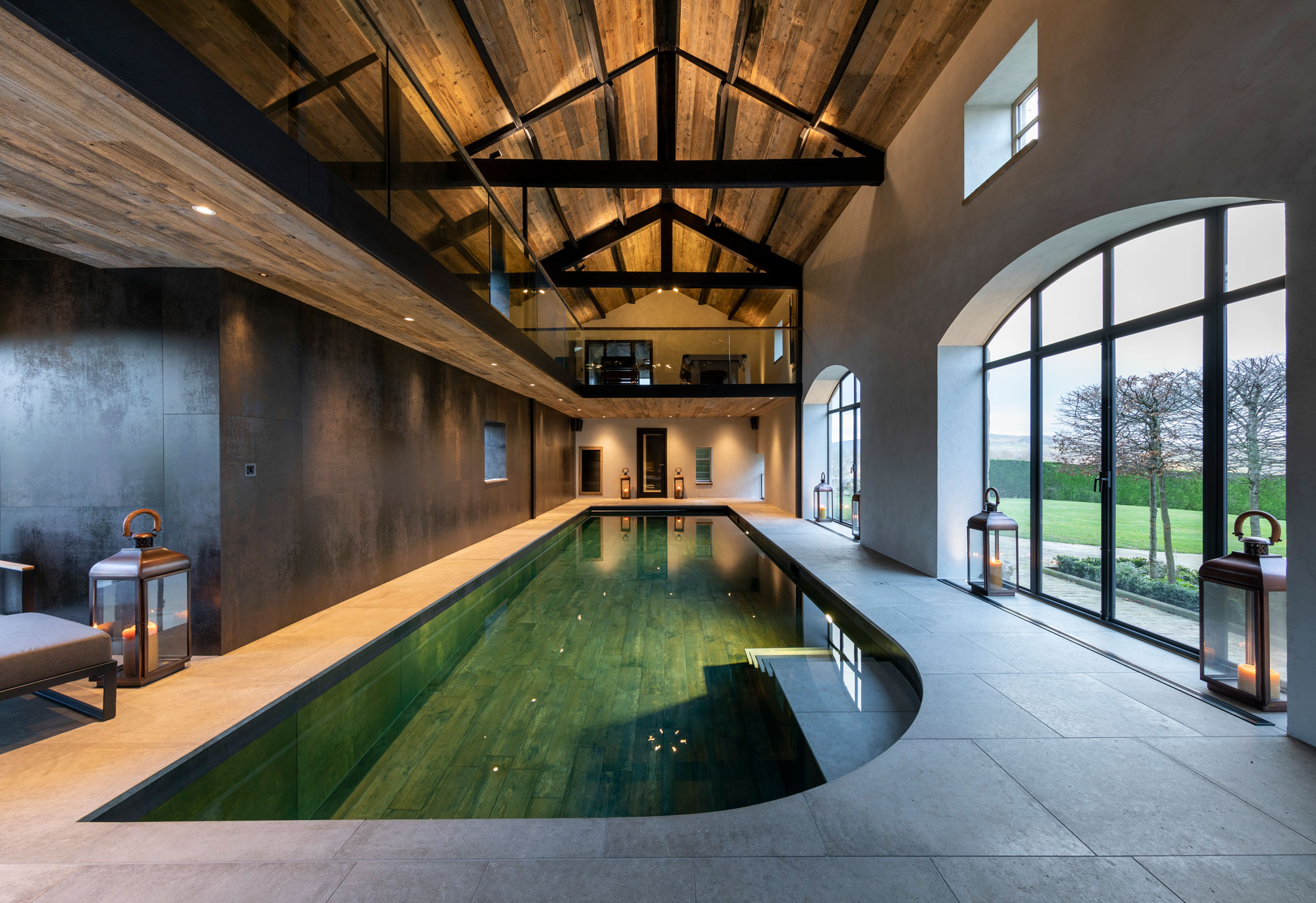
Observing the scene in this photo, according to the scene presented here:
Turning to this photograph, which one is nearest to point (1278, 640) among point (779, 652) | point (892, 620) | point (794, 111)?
point (892, 620)

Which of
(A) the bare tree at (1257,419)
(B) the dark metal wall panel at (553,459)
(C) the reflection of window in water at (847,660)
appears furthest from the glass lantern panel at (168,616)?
(B) the dark metal wall panel at (553,459)

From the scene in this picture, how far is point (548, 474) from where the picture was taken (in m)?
13.5

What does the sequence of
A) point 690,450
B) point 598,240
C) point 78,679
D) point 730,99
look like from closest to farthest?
point 78,679 → point 730,99 → point 598,240 → point 690,450

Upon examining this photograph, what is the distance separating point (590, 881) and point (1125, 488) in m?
4.38

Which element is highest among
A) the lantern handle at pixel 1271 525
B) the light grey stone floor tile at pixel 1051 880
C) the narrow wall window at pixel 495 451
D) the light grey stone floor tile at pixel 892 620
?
the narrow wall window at pixel 495 451

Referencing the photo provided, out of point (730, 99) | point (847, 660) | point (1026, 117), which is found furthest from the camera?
point (730, 99)

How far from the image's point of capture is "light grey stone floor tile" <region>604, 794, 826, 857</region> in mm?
1811

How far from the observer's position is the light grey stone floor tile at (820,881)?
161 centimetres

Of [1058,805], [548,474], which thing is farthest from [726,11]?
[548,474]

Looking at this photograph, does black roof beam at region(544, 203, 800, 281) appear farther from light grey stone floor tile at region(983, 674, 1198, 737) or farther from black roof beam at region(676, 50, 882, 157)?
light grey stone floor tile at region(983, 674, 1198, 737)

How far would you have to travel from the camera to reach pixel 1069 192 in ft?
13.0

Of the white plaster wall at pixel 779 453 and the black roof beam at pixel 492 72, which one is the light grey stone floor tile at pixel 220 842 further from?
the white plaster wall at pixel 779 453

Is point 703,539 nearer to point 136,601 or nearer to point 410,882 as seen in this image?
point 136,601

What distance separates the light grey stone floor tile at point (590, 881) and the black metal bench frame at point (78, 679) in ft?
7.53
